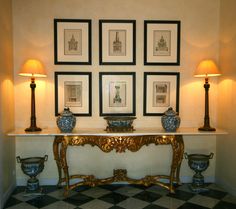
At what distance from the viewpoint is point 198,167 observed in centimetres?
333

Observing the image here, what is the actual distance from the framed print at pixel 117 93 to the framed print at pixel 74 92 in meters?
0.18

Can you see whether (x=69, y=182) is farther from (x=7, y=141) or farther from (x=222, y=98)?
(x=222, y=98)

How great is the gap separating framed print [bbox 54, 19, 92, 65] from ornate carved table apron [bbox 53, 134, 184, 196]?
3.56ft


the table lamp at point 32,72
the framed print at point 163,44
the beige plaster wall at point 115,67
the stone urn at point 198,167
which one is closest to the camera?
the table lamp at point 32,72

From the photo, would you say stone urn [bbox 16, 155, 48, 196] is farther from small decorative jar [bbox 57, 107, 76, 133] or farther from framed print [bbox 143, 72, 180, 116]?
framed print [bbox 143, 72, 180, 116]

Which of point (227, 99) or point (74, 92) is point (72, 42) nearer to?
point (74, 92)

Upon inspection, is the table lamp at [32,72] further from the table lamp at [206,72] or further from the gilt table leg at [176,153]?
the table lamp at [206,72]

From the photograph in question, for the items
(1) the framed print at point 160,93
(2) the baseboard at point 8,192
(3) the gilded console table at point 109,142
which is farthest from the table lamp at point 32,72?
(1) the framed print at point 160,93

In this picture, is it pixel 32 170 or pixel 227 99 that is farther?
pixel 227 99

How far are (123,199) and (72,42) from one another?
2.17m

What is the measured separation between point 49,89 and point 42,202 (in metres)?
1.46

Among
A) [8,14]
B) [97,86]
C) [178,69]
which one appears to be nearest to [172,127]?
[178,69]

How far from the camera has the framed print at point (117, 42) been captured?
138 inches

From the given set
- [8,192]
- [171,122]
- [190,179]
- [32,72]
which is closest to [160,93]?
[171,122]
